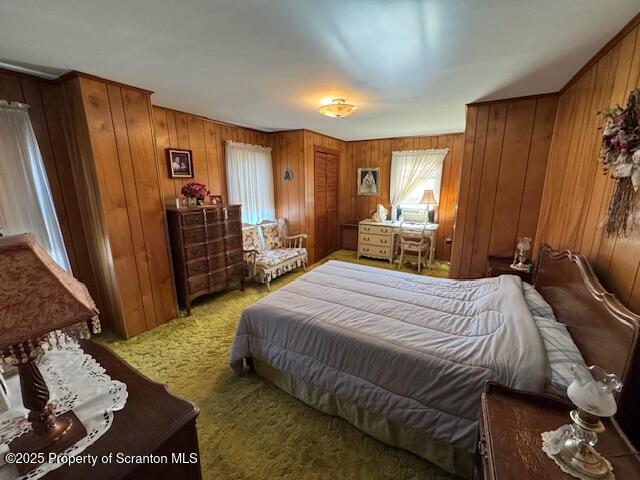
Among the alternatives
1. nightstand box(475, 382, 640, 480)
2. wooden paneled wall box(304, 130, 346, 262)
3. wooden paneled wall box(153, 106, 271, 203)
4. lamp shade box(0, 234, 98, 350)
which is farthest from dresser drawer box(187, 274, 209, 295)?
nightstand box(475, 382, 640, 480)

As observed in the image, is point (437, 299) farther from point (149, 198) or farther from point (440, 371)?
point (149, 198)

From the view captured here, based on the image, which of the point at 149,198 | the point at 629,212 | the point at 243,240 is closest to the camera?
the point at 629,212

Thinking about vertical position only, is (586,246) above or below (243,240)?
above

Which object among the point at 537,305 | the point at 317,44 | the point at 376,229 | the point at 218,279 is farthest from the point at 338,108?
the point at 376,229

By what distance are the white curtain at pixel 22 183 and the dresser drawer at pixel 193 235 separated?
40.4 inches

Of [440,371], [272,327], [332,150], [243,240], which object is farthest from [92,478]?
[332,150]

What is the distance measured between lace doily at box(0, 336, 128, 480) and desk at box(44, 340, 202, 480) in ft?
0.09

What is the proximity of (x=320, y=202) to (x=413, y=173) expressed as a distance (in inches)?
71.6

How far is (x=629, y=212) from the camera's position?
4.15 feet

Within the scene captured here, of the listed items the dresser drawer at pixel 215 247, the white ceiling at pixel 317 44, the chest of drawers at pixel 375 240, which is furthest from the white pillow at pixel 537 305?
the dresser drawer at pixel 215 247

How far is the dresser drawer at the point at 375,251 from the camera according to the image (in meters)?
4.97

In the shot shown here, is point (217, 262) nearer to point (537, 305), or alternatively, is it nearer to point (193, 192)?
point (193, 192)

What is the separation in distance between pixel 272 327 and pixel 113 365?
95 cm

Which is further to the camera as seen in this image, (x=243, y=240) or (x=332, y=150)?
(x=332, y=150)
